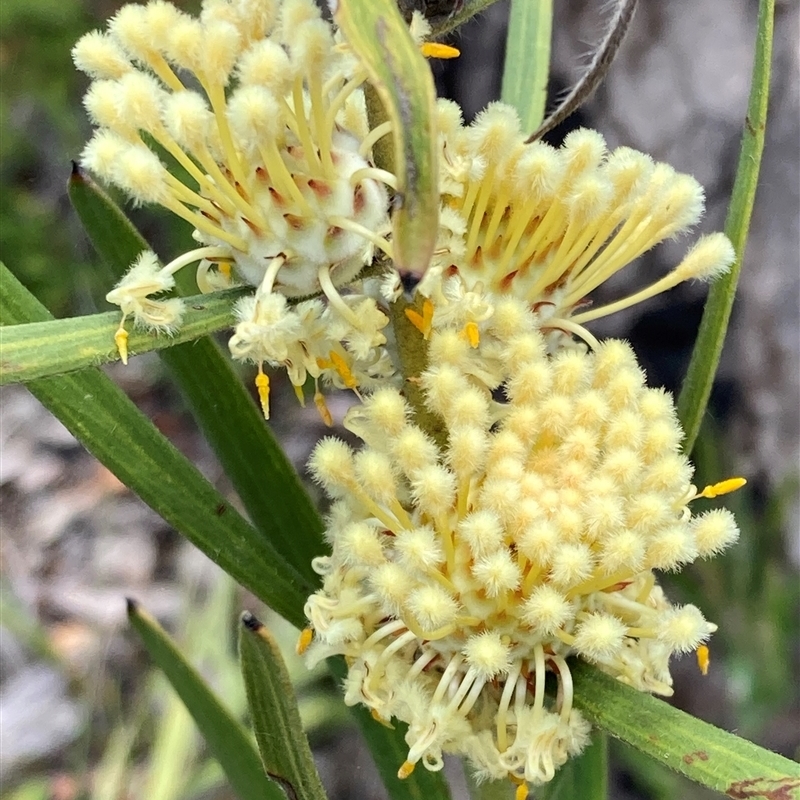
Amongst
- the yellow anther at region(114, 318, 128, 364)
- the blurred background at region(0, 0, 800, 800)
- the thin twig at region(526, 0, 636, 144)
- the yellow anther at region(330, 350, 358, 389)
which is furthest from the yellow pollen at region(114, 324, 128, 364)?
the blurred background at region(0, 0, 800, 800)

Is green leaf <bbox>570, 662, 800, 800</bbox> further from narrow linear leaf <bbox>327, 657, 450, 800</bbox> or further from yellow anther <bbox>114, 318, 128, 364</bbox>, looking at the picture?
yellow anther <bbox>114, 318, 128, 364</bbox>

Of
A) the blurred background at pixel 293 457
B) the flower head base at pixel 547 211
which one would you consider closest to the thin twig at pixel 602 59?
the flower head base at pixel 547 211

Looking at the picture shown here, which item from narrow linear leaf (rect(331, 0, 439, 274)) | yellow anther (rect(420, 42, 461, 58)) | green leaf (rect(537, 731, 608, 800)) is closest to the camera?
narrow linear leaf (rect(331, 0, 439, 274))

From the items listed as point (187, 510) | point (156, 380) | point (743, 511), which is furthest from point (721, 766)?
point (156, 380)

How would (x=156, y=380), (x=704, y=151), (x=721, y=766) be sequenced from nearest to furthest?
(x=721, y=766) → (x=704, y=151) → (x=156, y=380)

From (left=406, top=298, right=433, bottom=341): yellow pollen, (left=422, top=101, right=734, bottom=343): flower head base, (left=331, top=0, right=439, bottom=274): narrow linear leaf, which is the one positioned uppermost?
(left=331, top=0, right=439, bottom=274): narrow linear leaf

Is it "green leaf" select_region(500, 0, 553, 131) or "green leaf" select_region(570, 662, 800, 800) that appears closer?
"green leaf" select_region(570, 662, 800, 800)

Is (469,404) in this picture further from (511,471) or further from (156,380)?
(156,380)
